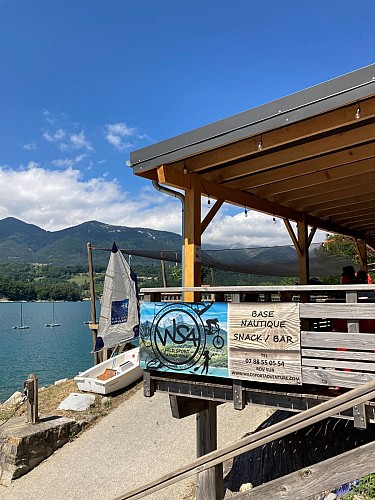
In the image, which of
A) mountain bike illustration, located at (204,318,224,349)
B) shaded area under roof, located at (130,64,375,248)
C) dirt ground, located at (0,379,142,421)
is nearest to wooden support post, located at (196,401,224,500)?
mountain bike illustration, located at (204,318,224,349)

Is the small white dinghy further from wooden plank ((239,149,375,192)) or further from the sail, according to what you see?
wooden plank ((239,149,375,192))

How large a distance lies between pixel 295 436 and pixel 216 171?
12.8 ft

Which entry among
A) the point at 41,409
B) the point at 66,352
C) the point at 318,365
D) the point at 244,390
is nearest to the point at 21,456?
the point at 41,409

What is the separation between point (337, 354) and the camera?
124 inches

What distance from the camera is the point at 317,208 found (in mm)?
7121

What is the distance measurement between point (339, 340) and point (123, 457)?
6063 millimetres

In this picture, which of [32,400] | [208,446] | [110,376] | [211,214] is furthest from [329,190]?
[110,376]

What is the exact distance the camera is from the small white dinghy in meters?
10.5

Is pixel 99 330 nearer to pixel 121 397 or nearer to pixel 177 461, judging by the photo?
pixel 121 397

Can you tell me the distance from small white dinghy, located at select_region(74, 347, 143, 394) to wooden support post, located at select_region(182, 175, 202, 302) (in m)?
6.94

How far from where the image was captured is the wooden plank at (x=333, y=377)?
3.06m

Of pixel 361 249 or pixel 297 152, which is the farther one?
pixel 361 249

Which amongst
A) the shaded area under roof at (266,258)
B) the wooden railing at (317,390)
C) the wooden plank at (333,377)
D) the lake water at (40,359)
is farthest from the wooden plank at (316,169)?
the lake water at (40,359)

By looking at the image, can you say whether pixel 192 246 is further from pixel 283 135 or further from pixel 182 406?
pixel 182 406
